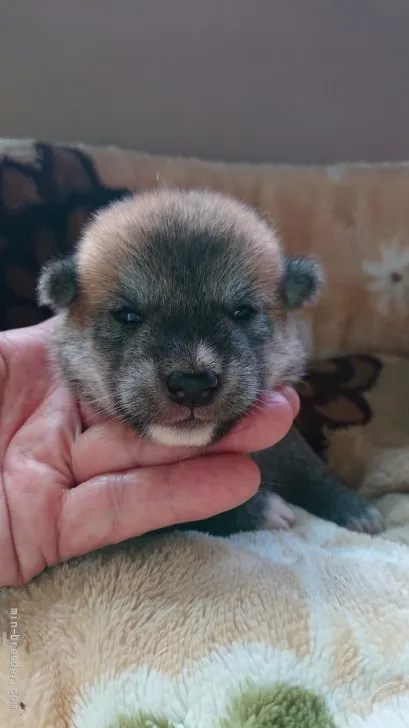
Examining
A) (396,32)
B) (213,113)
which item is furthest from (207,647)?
(396,32)

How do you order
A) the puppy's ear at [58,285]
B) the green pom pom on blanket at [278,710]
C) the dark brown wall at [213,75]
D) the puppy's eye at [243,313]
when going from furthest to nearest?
the dark brown wall at [213,75] < the puppy's ear at [58,285] < the puppy's eye at [243,313] < the green pom pom on blanket at [278,710]

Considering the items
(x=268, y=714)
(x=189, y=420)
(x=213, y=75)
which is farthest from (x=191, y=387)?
(x=213, y=75)

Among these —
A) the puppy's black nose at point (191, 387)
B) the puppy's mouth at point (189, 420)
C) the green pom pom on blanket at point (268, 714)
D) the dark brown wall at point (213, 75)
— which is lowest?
the green pom pom on blanket at point (268, 714)

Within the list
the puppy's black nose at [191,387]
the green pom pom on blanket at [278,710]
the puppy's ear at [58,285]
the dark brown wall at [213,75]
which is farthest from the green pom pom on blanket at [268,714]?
the dark brown wall at [213,75]

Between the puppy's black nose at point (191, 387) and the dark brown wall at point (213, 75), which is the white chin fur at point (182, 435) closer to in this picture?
the puppy's black nose at point (191, 387)

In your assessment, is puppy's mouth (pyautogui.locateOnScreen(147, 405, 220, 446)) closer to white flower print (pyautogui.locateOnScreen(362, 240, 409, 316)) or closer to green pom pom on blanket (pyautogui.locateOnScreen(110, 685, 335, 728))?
green pom pom on blanket (pyautogui.locateOnScreen(110, 685, 335, 728))

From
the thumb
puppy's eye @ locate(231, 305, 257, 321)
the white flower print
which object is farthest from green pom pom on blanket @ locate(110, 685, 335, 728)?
the white flower print

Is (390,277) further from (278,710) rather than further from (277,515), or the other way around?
(278,710)
